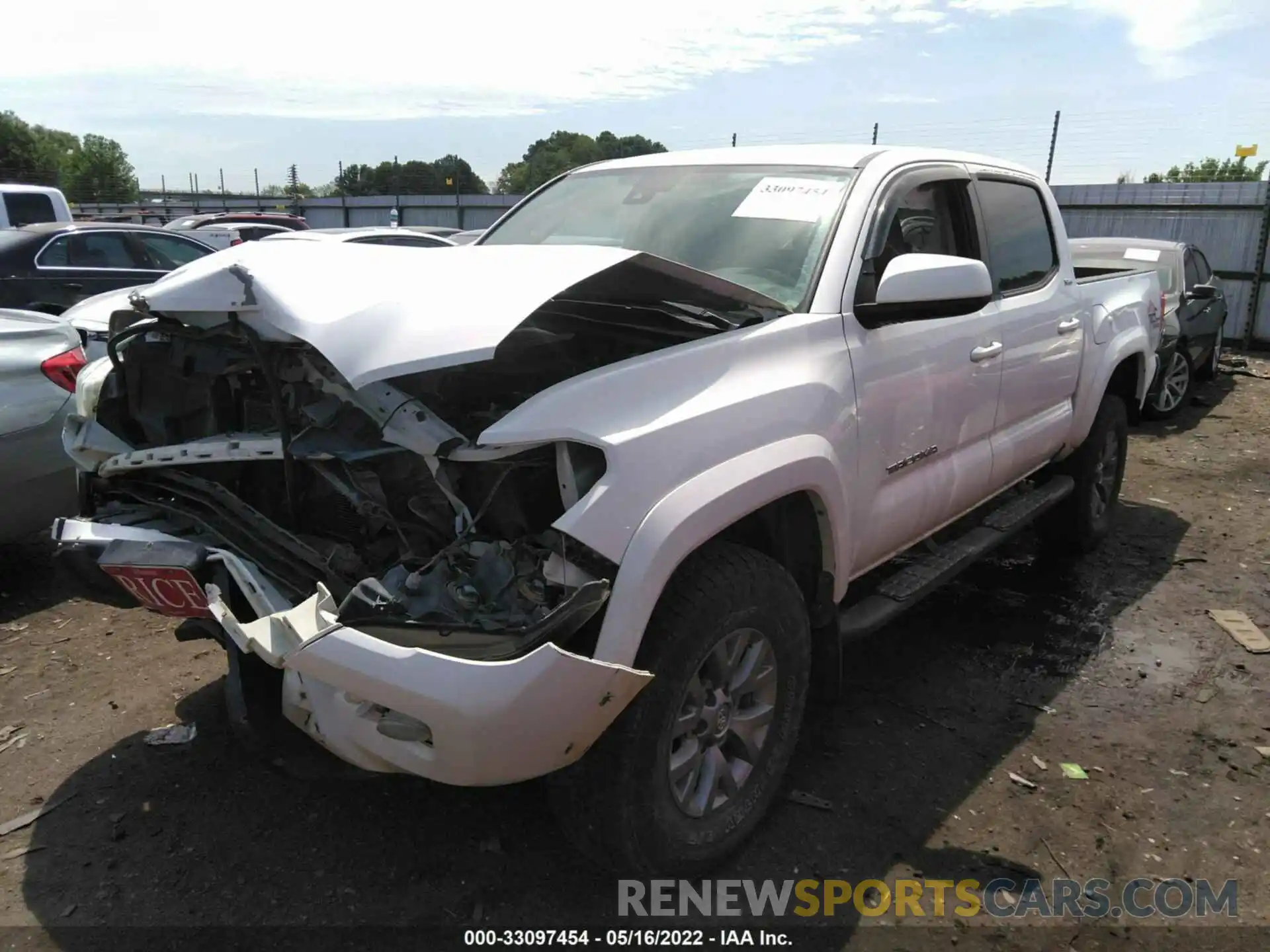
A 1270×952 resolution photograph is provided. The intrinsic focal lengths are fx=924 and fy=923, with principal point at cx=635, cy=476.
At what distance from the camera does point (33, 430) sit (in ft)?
13.0

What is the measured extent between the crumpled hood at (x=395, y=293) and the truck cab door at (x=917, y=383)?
1.47ft

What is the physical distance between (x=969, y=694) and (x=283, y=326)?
9.46 ft

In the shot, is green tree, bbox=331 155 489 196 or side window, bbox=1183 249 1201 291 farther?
green tree, bbox=331 155 489 196

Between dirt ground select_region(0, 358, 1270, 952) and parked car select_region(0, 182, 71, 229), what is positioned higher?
parked car select_region(0, 182, 71, 229)

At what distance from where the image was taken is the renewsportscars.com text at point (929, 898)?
247 cm

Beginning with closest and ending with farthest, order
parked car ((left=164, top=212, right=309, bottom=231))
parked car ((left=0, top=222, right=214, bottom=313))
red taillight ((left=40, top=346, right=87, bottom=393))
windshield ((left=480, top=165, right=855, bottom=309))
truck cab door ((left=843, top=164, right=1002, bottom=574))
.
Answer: truck cab door ((left=843, top=164, right=1002, bottom=574)) < windshield ((left=480, top=165, right=855, bottom=309)) < red taillight ((left=40, top=346, right=87, bottom=393)) < parked car ((left=0, top=222, right=214, bottom=313)) < parked car ((left=164, top=212, right=309, bottom=231))

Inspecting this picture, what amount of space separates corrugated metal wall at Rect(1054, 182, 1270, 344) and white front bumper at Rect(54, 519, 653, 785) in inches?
538

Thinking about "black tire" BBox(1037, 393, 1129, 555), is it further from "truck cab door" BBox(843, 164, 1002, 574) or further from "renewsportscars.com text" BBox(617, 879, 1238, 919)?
"renewsportscars.com text" BBox(617, 879, 1238, 919)

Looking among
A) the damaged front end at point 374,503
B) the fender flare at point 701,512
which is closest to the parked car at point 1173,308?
the fender flare at point 701,512

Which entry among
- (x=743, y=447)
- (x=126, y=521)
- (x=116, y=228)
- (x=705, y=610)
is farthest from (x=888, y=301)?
(x=116, y=228)

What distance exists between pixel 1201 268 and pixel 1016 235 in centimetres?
764

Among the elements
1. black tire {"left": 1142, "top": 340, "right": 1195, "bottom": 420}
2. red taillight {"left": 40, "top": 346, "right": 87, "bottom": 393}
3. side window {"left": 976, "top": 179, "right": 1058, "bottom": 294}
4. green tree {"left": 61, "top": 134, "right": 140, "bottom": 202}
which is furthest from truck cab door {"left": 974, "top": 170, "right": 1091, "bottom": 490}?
green tree {"left": 61, "top": 134, "right": 140, "bottom": 202}

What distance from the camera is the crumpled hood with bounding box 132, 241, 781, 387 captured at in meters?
2.12

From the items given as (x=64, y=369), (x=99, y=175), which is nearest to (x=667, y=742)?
(x=64, y=369)
